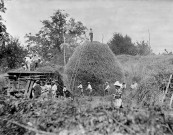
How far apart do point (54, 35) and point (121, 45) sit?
1304 cm

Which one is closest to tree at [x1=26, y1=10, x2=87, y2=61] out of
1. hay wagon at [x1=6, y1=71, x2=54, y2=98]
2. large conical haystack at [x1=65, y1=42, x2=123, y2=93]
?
large conical haystack at [x1=65, y1=42, x2=123, y2=93]

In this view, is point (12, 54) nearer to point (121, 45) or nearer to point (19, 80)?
point (19, 80)

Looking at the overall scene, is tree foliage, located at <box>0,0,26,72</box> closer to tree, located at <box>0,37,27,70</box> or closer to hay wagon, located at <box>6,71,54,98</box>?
tree, located at <box>0,37,27,70</box>

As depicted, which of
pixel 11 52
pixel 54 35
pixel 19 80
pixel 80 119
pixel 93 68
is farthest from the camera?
pixel 54 35

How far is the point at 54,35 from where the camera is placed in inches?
1816

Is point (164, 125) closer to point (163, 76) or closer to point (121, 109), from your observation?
point (121, 109)

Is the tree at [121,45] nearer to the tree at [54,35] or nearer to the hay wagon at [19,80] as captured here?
the tree at [54,35]

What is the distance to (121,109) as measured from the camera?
3.79m

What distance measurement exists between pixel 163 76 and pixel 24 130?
1311cm

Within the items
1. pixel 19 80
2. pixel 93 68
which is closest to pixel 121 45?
pixel 93 68

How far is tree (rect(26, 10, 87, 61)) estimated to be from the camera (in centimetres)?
4622

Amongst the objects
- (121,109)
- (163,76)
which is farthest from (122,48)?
(121,109)

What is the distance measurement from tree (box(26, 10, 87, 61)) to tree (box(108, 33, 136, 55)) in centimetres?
759

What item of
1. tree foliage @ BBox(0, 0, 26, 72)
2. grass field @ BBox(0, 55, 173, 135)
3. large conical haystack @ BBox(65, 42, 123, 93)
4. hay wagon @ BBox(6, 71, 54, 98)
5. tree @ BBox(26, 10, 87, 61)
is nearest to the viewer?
grass field @ BBox(0, 55, 173, 135)
